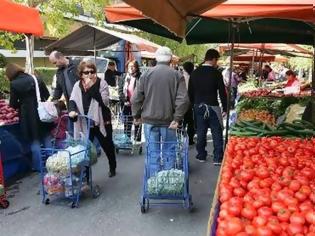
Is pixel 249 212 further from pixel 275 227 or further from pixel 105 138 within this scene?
pixel 105 138

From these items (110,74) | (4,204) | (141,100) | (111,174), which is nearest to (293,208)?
(141,100)

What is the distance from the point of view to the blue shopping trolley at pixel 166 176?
538cm

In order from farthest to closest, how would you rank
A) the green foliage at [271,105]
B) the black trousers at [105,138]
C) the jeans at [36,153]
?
the green foliage at [271,105] < the jeans at [36,153] < the black trousers at [105,138]

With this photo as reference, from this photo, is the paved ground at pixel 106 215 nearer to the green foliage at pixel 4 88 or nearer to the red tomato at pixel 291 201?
the red tomato at pixel 291 201

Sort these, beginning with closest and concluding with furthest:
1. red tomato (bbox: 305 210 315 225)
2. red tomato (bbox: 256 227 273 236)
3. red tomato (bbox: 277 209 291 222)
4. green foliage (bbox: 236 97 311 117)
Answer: red tomato (bbox: 256 227 273 236), red tomato (bbox: 305 210 315 225), red tomato (bbox: 277 209 291 222), green foliage (bbox: 236 97 311 117)

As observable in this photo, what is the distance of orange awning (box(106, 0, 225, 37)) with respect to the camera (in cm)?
273

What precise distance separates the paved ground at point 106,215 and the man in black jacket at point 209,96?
131 centimetres

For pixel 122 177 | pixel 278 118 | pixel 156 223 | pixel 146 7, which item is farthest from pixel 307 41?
pixel 146 7

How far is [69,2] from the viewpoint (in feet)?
53.6

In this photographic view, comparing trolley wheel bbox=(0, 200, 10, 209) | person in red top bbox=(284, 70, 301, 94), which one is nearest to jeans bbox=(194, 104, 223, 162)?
trolley wheel bbox=(0, 200, 10, 209)

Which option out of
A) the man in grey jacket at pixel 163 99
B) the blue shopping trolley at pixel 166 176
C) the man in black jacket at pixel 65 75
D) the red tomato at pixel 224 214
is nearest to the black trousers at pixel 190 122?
the man in black jacket at pixel 65 75

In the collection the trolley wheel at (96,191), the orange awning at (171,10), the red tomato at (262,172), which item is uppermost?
the orange awning at (171,10)

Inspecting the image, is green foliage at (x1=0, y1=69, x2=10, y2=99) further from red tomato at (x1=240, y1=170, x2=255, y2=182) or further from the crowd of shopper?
red tomato at (x1=240, y1=170, x2=255, y2=182)

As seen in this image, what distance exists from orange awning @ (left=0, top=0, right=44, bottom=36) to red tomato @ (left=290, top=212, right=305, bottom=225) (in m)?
5.27
